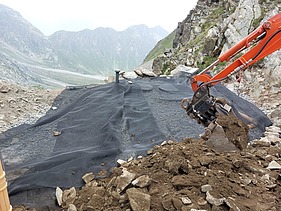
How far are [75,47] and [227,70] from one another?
387 feet

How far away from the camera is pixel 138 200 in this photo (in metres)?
2.70

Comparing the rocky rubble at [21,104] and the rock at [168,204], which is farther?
the rocky rubble at [21,104]

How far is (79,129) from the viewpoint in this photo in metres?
5.04

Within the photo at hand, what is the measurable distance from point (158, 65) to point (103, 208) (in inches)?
500

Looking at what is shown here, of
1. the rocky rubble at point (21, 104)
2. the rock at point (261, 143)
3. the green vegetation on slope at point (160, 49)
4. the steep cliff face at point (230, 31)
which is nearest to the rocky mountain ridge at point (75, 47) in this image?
the green vegetation on slope at point (160, 49)

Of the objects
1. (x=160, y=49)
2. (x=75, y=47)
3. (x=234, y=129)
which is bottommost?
(x=234, y=129)

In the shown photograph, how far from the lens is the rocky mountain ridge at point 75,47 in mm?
76475

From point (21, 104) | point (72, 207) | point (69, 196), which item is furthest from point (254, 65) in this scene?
point (72, 207)

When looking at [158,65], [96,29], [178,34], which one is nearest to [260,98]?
[158,65]

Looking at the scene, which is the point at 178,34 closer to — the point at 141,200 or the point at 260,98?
the point at 260,98

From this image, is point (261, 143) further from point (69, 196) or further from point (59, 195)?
point (59, 195)

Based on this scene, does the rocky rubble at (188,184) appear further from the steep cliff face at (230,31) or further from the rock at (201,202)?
the steep cliff face at (230,31)

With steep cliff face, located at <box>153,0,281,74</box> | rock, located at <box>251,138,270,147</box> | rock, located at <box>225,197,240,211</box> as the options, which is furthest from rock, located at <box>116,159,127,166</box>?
steep cliff face, located at <box>153,0,281,74</box>

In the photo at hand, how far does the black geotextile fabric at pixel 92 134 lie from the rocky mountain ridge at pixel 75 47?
2068 inches
